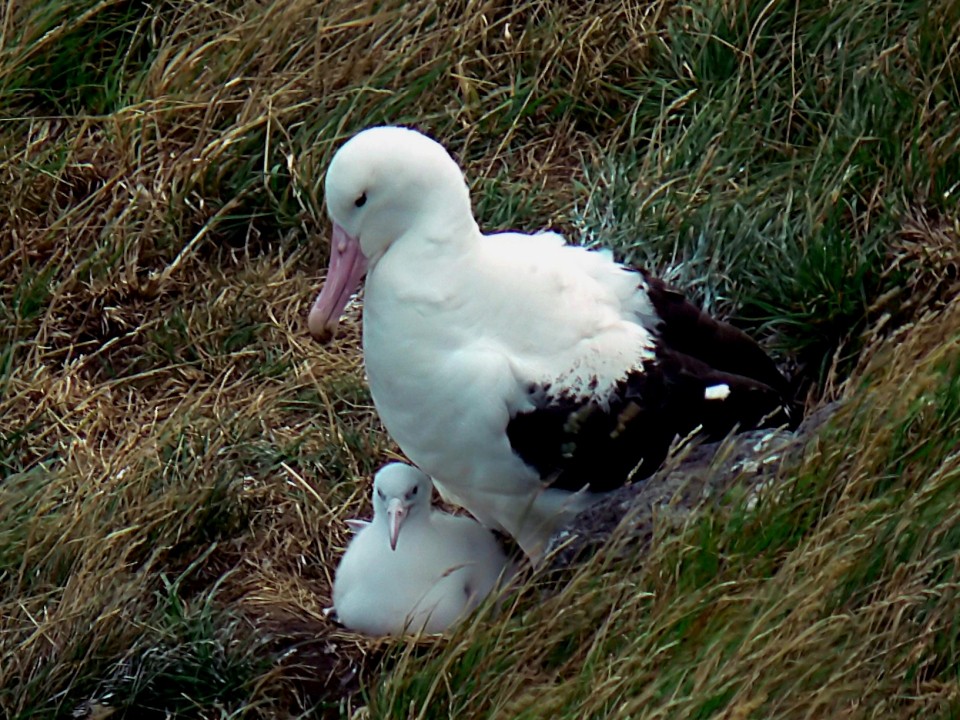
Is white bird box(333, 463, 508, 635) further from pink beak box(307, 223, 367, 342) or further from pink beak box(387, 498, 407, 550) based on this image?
pink beak box(307, 223, 367, 342)

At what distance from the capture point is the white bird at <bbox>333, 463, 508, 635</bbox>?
3500 millimetres

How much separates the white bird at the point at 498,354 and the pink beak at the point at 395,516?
97 mm

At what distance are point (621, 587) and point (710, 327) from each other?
3.23 ft

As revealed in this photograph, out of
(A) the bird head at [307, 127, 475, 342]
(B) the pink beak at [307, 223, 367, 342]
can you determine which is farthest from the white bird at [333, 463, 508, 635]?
(A) the bird head at [307, 127, 475, 342]

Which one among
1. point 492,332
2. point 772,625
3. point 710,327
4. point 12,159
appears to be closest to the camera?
point 772,625

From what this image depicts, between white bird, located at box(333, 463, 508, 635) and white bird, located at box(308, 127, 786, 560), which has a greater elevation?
white bird, located at box(308, 127, 786, 560)

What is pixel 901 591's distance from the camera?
109 inches

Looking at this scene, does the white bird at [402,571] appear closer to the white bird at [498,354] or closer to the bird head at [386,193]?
the white bird at [498,354]

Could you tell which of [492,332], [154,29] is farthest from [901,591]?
[154,29]

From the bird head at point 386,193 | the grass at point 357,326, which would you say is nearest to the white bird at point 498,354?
the bird head at point 386,193

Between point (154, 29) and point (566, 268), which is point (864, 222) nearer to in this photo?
point (566, 268)

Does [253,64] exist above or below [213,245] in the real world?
above

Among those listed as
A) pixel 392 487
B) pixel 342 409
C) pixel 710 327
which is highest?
pixel 710 327

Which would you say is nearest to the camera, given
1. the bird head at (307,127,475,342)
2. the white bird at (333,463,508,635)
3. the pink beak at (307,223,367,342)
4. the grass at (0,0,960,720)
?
the grass at (0,0,960,720)
